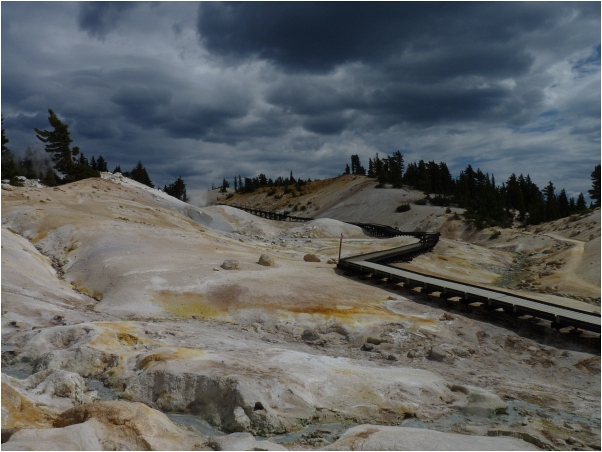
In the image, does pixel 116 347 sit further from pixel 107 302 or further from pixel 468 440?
pixel 468 440

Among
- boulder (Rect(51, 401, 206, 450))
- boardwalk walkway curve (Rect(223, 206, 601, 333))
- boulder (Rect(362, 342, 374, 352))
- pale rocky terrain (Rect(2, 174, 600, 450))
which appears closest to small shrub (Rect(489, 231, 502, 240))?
pale rocky terrain (Rect(2, 174, 600, 450))

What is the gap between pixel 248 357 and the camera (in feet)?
48.6

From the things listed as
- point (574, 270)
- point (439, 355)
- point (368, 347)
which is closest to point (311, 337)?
point (368, 347)

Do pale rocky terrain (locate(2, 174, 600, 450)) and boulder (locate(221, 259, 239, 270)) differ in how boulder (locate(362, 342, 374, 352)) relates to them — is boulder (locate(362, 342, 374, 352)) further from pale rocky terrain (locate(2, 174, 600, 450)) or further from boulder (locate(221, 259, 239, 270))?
boulder (locate(221, 259, 239, 270))

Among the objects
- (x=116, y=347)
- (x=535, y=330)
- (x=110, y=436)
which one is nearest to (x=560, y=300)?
(x=535, y=330)

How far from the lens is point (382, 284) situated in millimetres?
28906

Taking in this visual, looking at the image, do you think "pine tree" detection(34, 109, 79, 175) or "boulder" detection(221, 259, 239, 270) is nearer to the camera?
"boulder" detection(221, 259, 239, 270)

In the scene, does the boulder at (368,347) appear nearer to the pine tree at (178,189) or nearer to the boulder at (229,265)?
the boulder at (229,265)

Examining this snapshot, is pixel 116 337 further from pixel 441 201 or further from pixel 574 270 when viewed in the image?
pixel 441 201

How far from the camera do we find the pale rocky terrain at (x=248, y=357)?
10.1 m

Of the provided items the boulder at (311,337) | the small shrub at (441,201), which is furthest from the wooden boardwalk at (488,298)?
the small shrub at (441,201)

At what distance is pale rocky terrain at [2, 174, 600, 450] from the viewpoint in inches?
398

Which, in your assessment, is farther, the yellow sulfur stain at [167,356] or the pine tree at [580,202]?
the pine tree at [580,202]

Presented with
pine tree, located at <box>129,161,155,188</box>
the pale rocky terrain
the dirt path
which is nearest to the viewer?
the pale rocky terrain
